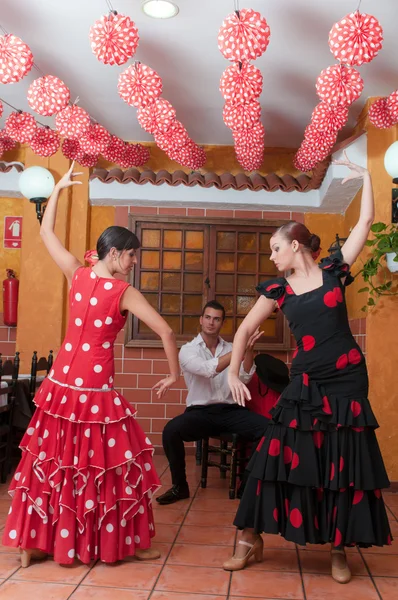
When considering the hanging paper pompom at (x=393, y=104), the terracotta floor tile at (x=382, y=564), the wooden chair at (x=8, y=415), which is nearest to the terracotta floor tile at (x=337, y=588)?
the terracotta floor tile at (x=382, y=564)

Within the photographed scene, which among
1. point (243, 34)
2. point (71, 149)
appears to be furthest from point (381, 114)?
point (71, 149)

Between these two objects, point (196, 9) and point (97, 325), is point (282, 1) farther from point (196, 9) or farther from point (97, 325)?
point (97, 325)

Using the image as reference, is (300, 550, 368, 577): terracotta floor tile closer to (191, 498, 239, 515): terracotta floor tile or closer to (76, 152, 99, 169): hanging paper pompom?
(191, 498, 239, 515): terracotta floor tile

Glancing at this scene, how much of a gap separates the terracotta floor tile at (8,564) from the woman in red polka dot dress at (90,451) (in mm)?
56

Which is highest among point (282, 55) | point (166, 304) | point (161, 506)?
point (282, 55)

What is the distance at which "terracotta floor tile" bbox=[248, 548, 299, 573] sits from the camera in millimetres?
2711

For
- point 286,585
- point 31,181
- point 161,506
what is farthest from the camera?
point 31,181

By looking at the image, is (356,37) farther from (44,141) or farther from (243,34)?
(44,141)

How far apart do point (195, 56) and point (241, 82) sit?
2.65 feet

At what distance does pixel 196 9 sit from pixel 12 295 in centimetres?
318

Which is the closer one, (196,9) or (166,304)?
(196,9)

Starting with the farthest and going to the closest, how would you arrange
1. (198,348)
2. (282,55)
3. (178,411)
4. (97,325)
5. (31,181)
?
1. (178,411)
2. (31,181)
3. (198,348)
4. (282,55)
5. (97,325)

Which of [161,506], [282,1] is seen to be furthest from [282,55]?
[161,506]

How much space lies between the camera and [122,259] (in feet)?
9.19
